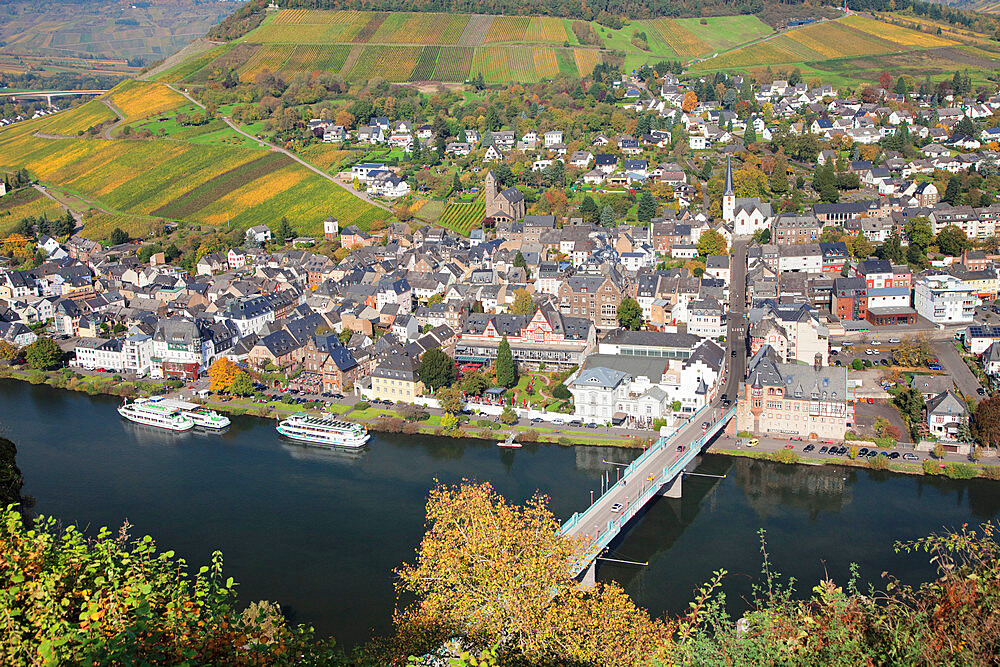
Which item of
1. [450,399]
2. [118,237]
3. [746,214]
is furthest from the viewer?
[118,237]

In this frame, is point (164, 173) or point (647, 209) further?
point (164, 173)

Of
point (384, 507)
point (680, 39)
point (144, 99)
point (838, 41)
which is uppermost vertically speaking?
point (680, 39)

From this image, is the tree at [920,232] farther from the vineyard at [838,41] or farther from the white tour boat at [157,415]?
the vineyard at [838,41]

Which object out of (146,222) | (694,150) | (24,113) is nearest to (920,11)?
(694,150)

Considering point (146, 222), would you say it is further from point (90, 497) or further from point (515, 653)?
point (515, 653)

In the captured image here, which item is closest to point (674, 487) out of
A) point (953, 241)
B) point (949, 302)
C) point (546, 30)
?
point (949, 302)

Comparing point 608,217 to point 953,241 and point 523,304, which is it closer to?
point 523,304

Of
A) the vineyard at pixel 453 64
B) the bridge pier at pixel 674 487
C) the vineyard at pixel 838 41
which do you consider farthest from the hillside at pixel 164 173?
the vineyard at pixel 838 41
